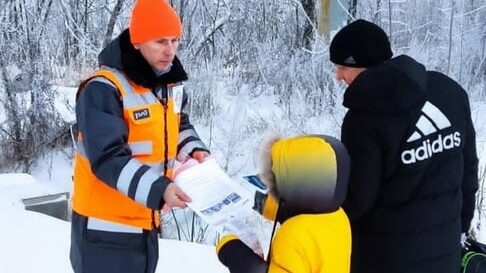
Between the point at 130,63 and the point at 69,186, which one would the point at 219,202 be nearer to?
the point at 130,63

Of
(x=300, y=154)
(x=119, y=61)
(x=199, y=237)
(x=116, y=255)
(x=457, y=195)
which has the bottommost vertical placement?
(x=199, y=237)

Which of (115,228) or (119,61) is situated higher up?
(119,61)

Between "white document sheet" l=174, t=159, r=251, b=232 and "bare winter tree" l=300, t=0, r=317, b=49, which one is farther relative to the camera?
"bare winter tree" l=300, t=0, r=317, b=49

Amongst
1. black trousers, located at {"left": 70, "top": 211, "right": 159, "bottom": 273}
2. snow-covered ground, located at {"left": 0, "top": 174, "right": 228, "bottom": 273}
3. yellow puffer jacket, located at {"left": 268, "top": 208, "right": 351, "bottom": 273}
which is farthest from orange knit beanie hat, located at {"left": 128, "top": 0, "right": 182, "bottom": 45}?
snow-covered ground, located at {"left": 0, "top": 174, "right": 228, "bottom": 273}

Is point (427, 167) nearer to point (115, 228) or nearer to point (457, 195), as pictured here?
point (457, 195)

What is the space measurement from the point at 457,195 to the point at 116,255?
1.09 meters

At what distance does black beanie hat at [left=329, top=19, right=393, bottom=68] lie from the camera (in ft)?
6.73

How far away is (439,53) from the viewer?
10.0 meters

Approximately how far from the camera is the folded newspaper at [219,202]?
74.1 inches

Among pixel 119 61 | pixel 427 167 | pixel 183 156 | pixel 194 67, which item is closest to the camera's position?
pixel 427 167

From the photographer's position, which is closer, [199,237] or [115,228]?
[115,228]

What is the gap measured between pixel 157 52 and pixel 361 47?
0.63 meters

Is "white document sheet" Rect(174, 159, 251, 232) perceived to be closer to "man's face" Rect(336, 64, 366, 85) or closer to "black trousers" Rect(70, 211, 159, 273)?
"black trousers" Rect(70, 211, 159, 273)

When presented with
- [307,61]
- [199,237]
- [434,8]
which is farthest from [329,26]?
[199,237]
